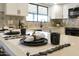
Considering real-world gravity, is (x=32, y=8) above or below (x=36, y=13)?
above

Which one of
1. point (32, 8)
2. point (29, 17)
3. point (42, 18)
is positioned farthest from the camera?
point (42, 18)

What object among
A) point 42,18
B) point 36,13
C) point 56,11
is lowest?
point 42,18

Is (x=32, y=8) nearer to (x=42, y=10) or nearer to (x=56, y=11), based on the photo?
(x=42, y=10)

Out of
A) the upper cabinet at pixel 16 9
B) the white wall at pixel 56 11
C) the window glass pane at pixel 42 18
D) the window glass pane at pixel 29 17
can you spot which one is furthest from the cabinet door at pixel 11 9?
the white wall at pixel 56 11

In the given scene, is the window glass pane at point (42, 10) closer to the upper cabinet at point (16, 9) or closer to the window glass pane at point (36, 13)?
the window glass pane at point (36, 13)

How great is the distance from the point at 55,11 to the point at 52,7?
0.22 meters

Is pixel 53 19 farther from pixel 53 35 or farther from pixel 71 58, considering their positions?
pixel 71 58

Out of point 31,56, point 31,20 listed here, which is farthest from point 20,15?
point 31,56

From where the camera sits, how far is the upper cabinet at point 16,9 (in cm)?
296

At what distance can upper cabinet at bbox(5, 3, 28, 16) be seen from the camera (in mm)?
2957

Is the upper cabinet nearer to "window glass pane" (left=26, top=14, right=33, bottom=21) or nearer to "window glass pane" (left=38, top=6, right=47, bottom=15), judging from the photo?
"window glass pane" (left=26, top=14, right=33, bottom=21)

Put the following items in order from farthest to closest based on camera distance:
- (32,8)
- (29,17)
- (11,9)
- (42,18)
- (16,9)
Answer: (42,18)
(32,8)
(29,17)
(16,9)
(11,9)

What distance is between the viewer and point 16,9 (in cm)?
315

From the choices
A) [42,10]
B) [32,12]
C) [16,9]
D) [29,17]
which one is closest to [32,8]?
[32,12]
